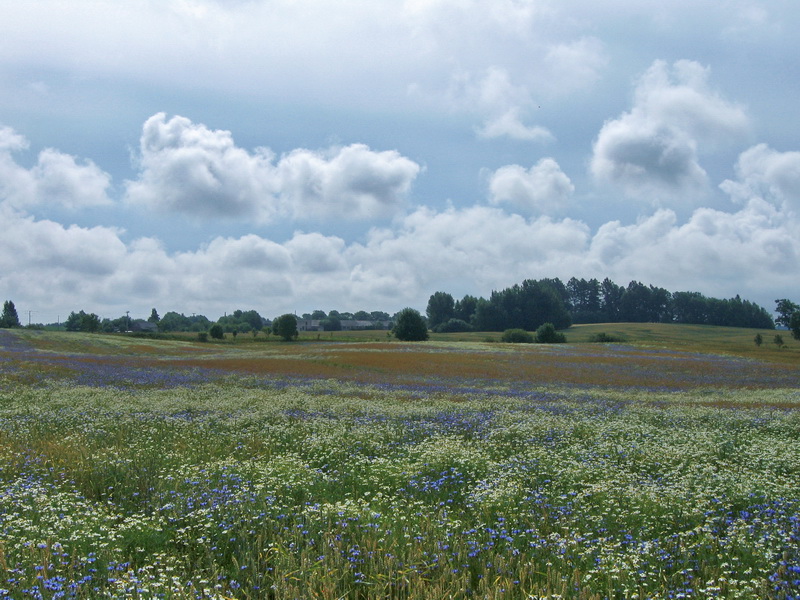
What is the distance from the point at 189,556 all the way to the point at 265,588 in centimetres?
133

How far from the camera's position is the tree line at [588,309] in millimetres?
154125

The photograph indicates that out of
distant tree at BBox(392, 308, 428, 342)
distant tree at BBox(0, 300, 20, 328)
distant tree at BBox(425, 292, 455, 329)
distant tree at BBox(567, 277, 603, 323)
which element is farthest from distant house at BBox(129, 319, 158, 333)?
distant tree at BBox(567, 277, 603, 323)

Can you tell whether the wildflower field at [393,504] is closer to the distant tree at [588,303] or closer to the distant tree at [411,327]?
the distant tree at [411,327]

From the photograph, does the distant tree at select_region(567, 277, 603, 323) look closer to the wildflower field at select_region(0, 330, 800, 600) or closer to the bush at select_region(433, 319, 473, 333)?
the bush at select_region(433, 319, 473, 333)

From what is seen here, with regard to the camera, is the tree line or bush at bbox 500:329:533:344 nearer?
bush at bbox 500:329:533:344

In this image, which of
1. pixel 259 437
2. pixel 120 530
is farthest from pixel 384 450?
pixel 120 530

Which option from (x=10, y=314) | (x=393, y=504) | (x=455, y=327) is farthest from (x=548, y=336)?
(x=10, y=314)

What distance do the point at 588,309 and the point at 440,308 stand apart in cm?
5939

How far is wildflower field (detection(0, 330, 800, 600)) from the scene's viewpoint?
16.3ft

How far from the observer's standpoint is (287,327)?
108375 millimetres

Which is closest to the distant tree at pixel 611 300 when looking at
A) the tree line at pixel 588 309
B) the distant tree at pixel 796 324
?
the tree line at pixel 588 309

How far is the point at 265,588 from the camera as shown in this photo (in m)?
4.88

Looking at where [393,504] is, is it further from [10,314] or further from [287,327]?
[10,314]

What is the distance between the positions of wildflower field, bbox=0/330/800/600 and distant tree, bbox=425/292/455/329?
15560 centimetres
